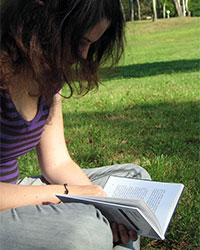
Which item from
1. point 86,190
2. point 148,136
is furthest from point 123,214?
point 148,136

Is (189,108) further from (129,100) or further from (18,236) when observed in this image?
(18,236)

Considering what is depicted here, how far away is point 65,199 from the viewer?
5.40ft

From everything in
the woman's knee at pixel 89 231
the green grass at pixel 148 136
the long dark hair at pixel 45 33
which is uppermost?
the long dark hair at pixel 45 33

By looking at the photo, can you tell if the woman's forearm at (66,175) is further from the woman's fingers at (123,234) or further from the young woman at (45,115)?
the woman's fingers at (123,234)

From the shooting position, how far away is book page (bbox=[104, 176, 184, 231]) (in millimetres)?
1789

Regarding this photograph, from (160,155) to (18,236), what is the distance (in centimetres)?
205

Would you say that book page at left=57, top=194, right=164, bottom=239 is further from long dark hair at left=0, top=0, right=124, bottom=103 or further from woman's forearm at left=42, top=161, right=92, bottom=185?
long dark hair at left=0, top=0, right=124, bottom=103

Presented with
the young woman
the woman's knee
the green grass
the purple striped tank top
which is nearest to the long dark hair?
the young woman

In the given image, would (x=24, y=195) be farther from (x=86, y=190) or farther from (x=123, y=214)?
(x=123, y=214)

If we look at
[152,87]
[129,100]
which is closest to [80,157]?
[129,100]

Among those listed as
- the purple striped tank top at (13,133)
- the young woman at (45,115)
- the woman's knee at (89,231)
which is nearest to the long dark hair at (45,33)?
the young woman at (45,115)

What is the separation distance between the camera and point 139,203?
1493 millimetres

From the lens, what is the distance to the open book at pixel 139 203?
1516mm

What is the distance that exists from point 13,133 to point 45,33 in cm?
49
